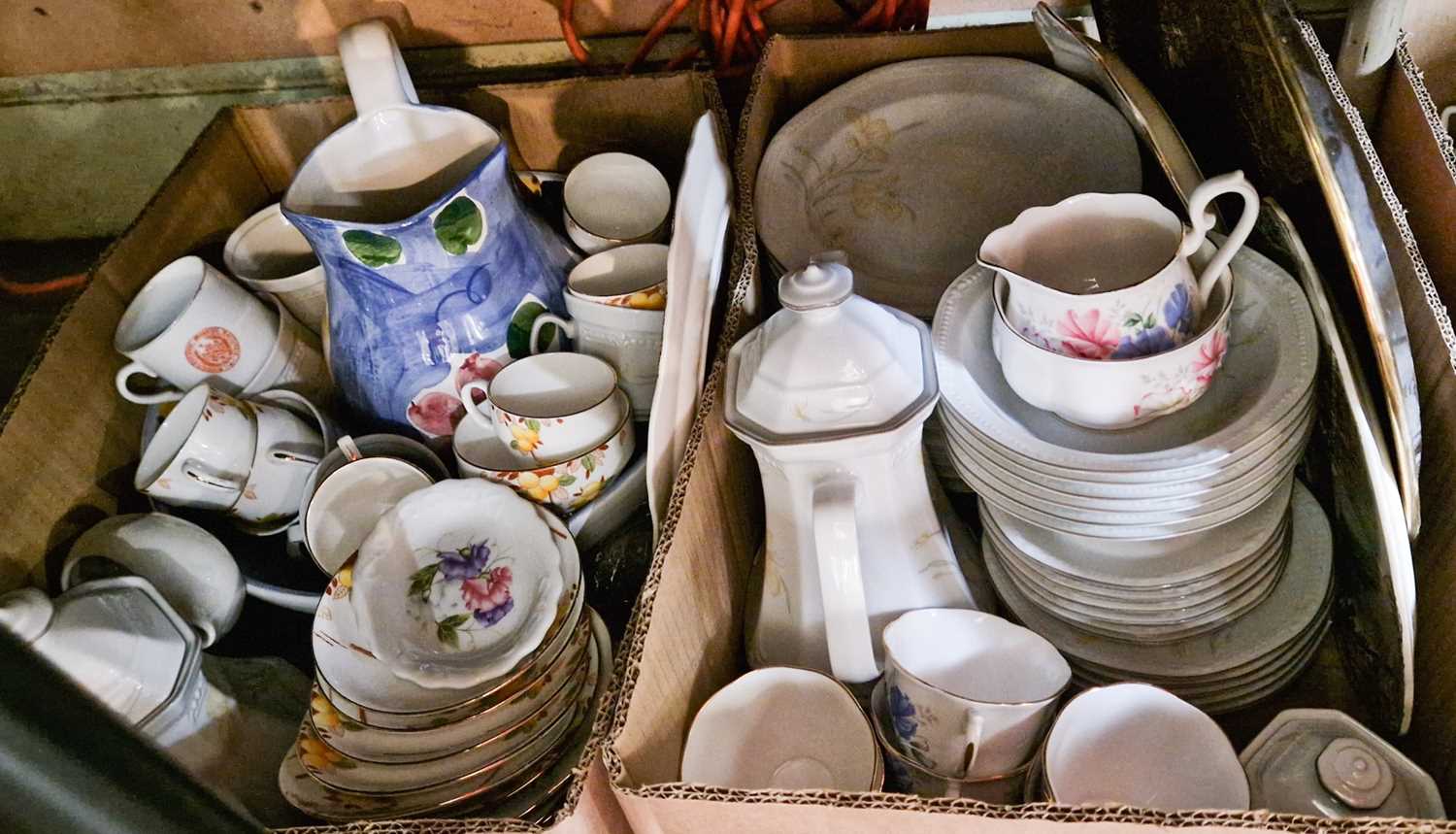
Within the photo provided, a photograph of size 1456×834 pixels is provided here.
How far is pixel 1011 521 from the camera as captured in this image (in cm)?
67

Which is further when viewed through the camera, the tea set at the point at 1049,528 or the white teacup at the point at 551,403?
→ the white teacup at the point at 551,403

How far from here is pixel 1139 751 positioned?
Answer: 0.62m

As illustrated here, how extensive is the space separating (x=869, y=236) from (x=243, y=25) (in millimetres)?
702

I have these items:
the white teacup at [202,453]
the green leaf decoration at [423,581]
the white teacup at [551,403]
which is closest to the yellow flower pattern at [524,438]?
the white teacup at [551,403]

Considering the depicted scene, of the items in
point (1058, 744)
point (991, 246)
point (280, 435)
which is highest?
point (991, 246)

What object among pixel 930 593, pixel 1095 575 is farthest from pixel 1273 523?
pixel 930 593

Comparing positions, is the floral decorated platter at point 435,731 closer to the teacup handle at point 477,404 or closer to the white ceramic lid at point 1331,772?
the teacup handle at point 477,404

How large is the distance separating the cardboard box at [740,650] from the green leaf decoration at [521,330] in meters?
0.17

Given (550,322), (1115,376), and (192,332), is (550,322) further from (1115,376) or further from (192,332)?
(1115,376)

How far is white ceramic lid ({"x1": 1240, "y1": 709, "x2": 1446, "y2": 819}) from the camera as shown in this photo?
1.91 feet

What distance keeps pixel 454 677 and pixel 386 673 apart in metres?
0.06

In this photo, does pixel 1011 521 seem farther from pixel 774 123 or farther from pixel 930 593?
pixel 774 123

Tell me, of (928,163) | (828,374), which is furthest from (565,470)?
(928,163)

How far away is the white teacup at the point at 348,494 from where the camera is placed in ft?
2.52
